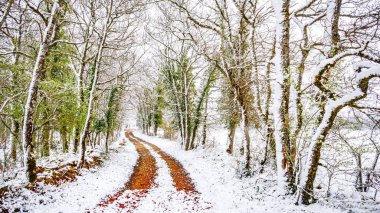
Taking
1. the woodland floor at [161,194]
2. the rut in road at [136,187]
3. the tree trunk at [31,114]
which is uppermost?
the tree trunk at [31,114]

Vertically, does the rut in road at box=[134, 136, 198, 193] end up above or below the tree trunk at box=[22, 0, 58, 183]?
below

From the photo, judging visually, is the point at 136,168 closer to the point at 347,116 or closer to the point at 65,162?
the point at 65,162

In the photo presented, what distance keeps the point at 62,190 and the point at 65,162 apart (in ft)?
11.2

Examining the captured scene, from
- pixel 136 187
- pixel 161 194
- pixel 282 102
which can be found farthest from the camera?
pixel 136 187

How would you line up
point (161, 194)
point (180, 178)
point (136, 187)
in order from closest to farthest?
point (161, 194) < point (136, 187) < point (180, 178)

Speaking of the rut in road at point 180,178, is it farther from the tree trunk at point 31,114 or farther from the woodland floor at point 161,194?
the tree trunk at point 31,114

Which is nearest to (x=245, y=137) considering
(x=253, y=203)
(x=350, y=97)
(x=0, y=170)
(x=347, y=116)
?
(x=253, y=203)

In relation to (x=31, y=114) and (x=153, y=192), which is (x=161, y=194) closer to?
(x=153, y=192)

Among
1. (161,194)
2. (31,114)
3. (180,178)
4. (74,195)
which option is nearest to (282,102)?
(161,194)

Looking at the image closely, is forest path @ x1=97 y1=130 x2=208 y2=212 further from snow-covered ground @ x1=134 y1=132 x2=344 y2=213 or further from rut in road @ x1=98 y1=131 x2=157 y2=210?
snow-covered ground @ x1=134 y1=132 x2=344 y2=213

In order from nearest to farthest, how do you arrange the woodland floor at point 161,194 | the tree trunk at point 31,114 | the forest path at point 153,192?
the woodland floor at point 161,194
the forest path at point 153,192
the tree trunk at point 31,114

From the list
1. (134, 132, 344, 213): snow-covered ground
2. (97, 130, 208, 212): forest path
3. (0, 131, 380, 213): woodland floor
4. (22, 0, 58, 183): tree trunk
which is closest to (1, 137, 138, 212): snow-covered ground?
(0, 131, 380, 213): woodland floor

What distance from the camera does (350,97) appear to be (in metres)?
5.08

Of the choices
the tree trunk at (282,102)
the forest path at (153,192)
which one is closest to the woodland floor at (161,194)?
the forest path at (153,192)
